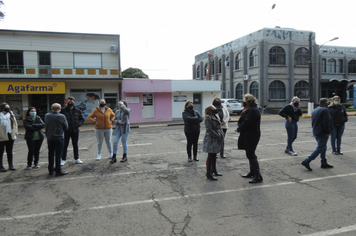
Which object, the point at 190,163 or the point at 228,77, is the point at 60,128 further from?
the point at 228,77

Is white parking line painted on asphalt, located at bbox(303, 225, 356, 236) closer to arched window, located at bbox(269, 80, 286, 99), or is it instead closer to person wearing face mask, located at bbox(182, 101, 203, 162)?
person wearing face mask, located at bbox(182, 101, 203, 162)

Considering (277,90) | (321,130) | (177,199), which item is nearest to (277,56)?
(277,90)

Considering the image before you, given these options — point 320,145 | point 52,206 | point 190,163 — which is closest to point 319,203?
point 320,145

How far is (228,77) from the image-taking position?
125ft

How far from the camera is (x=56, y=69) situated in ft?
63.0

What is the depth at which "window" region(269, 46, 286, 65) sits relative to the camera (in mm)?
30859

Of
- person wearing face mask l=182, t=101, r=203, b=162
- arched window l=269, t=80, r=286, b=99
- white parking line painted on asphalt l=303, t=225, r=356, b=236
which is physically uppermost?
arched window l=269, t=80, r=286, b=99

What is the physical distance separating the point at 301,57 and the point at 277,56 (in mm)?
3197

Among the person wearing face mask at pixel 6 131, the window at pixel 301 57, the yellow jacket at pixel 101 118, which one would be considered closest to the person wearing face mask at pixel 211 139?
the yellow jacket at pixel 101 118

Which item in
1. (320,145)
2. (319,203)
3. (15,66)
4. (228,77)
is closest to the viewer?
(319,203)

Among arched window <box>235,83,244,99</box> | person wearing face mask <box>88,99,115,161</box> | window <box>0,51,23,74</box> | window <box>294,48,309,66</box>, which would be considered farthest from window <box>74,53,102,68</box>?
window <box>294,48,309,66</box>

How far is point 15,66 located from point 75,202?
702 inches

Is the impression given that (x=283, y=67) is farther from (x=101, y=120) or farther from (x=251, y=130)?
(x=251, y=130)

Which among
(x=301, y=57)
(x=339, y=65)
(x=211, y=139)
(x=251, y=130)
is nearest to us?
(x=251, y=130)
